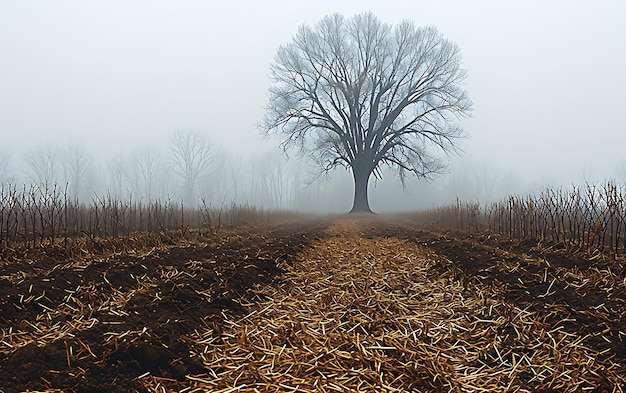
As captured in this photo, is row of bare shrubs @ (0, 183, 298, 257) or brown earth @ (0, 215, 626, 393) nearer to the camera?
brown earth @ (0, 215, 626, 393)

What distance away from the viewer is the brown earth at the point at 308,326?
1901mm

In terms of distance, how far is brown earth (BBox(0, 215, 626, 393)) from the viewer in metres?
1.90

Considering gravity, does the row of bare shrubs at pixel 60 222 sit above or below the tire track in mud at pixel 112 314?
above

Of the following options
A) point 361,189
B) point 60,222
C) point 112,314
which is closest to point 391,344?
point 112,314

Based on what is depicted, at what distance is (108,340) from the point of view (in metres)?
2.11

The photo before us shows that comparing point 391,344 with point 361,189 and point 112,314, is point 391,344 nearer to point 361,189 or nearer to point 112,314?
point 112,314

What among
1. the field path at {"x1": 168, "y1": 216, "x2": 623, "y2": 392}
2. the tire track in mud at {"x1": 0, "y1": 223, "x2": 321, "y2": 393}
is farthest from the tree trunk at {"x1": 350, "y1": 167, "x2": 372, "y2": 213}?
the field path at {"x1": 168, "y1": 216, "x2": 623, "y2": 392}

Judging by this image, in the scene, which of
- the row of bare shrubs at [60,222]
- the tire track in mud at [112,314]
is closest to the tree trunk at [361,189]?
the row of bare shrubs at [60,222]

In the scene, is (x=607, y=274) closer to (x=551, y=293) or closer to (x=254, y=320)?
(x=551, y=293)

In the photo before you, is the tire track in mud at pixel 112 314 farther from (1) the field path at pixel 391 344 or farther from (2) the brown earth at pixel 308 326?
(1) the field path at pixel 391 344

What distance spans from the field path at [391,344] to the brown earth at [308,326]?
0.03ft

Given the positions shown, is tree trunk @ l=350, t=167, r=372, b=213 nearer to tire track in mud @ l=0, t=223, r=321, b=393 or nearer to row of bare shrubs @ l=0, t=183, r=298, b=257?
row of bare shrubs @ l=0, t=183, r=298, b=257

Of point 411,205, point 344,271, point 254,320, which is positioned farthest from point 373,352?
point 411,205

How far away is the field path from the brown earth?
10 mm
